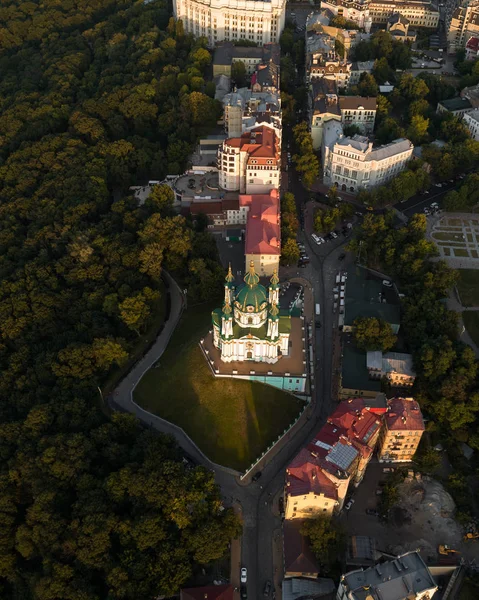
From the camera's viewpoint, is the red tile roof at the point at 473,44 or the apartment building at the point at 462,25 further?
the apartment building at the point at 462,25

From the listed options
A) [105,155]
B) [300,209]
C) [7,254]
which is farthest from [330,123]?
[7,254]

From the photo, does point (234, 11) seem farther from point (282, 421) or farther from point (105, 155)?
point (282, 421)

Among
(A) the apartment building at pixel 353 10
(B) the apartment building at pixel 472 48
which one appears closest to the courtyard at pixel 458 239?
(B) the apartment building at pixel 472 48

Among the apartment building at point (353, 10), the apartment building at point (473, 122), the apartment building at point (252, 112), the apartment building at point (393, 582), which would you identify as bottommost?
the apartment building at point (393, 582)

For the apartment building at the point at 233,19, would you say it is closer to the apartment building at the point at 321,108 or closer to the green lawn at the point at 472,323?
the apartment building at the point at 321,108

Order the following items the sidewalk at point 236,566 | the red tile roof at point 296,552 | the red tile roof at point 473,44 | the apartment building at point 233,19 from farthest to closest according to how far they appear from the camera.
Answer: the apartment building at point 233,19, the red tile roof at point 473,44, the sidewalk at point 236,566, the red tile roof at point 296,552

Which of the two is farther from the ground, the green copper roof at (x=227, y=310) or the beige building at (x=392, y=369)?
the green copper roof at (x=227, y=310)

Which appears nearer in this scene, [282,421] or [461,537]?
[461,537]
